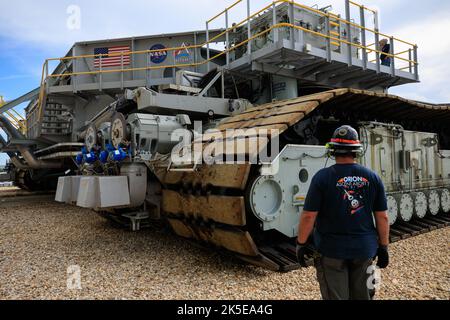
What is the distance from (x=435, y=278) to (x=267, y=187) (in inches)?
82.1

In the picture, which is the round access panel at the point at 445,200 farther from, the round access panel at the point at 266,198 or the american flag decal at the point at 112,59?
the american flag decal at the point at 112,59

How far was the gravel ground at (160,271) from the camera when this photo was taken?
352 centimetres

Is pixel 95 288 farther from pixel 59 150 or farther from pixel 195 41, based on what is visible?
pixel 195 41

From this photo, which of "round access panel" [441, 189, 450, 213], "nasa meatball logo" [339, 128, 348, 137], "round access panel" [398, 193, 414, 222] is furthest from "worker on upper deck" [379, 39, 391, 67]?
"nasa meatball logo" [339, 128, 348, 137]

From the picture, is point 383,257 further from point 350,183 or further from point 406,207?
point 406,207

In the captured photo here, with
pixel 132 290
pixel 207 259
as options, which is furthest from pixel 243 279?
pixel 132 290

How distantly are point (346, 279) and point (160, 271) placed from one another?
2.46m

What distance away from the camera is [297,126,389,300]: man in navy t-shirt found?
2.43m

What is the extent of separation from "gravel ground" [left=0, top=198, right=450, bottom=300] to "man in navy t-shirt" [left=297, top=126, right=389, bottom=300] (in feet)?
3.48

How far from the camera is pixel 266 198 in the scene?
430cm

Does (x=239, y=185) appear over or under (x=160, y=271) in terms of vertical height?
over

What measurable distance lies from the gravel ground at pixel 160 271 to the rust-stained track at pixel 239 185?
30 centimetres

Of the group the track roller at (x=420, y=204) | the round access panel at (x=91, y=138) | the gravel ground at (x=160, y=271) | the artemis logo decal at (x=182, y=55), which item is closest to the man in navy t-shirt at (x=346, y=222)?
the gravel ground at (x=160, y=271)

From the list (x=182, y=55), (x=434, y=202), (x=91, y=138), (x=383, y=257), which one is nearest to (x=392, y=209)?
(x=434, y=202)
